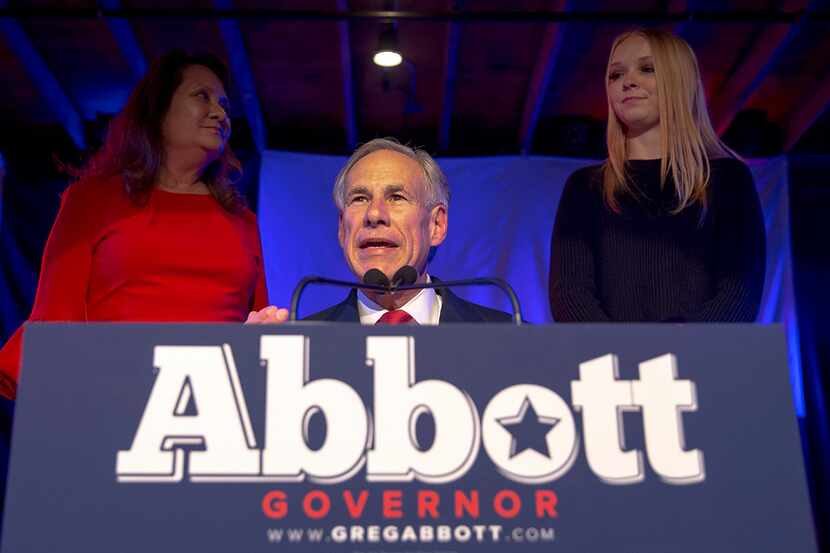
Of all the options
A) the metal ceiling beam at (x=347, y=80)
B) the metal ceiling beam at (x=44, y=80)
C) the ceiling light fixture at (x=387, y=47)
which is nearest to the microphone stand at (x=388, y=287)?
the ceiling light fixture at (x=387, y=47)

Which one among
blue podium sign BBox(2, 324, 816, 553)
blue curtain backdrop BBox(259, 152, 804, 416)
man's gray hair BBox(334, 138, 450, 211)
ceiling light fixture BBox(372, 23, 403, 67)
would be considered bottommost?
blue podium sign BBox(2, 324, 816, 553)

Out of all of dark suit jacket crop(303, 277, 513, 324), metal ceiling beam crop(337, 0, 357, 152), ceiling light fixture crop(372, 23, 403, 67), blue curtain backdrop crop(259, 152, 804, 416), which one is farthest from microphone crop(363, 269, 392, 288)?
blue curtain backdrop crop(259, 152, 804, 416)

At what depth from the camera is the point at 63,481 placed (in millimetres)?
1004

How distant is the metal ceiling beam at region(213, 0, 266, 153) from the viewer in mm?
4812

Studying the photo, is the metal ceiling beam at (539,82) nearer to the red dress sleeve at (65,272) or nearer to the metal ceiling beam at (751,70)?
the metal ceiling beam at (751,70)

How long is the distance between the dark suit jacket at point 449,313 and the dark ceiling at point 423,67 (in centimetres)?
284

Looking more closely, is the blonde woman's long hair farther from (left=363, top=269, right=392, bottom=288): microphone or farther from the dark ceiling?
the dark ceiling

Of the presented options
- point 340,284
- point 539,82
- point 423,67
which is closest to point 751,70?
point 539,82

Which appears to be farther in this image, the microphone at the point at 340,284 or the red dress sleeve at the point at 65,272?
the red dress sleeve at the point at 65,272

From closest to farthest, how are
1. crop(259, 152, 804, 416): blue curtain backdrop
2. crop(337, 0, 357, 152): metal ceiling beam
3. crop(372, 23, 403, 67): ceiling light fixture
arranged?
crop(372, 23, 403, 67): ceiling light fixture → crop(337, 0, 357, 152): metal ceiling beam → crop(259, 152, 804, 416): blue curtain backdrop

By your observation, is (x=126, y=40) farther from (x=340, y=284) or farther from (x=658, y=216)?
(x=340, y=284)

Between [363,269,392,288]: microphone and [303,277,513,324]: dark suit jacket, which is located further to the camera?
[303,277,513,324]: dark suit jacket

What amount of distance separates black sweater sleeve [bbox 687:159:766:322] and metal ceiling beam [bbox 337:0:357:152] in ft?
9.61

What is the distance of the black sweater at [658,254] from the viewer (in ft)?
6.97
